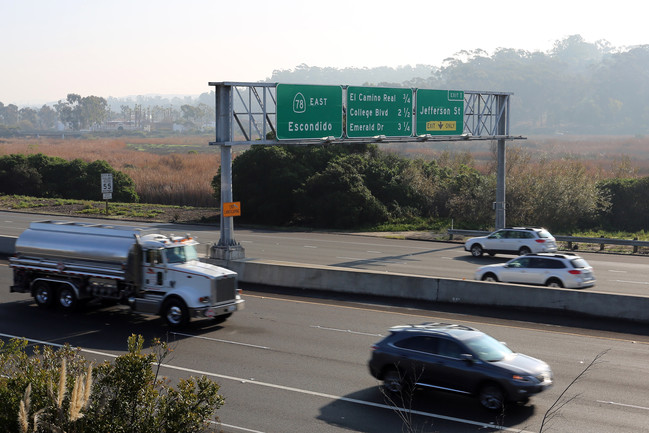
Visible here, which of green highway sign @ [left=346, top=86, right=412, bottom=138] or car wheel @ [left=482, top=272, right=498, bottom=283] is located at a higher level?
green highway sign @ [left=346, top=86, right=412, bottom=138]

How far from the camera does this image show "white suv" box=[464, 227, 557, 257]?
31.5m

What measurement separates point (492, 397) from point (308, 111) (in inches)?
714

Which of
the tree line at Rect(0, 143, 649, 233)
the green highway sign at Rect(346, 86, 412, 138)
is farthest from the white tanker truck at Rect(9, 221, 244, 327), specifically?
the tree line at Rect(0, 143, 649, 233)

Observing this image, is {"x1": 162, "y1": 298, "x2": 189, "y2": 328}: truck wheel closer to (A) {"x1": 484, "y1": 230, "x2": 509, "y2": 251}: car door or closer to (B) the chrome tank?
(B) the chrome tank

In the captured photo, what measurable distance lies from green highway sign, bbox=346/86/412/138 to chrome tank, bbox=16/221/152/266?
13187mm

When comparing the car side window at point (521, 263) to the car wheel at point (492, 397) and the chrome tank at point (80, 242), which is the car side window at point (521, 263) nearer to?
the car wheel at point (492, 397)

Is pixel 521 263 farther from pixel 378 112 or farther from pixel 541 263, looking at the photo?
pixel 378 112

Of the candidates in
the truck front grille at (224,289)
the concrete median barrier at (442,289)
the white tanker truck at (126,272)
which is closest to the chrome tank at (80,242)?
the white tanker truck at (126,272)

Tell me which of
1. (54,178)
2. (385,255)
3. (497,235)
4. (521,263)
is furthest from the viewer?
(54,178)

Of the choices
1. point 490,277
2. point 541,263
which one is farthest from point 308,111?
point 541,263

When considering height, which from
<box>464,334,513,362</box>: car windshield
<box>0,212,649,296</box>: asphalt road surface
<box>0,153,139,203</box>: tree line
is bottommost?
<box>0,212,649,296</box>: asphalt road surface

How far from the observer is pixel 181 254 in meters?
18.9

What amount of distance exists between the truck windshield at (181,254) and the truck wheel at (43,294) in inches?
164

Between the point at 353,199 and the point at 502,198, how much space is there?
12.7m
